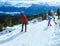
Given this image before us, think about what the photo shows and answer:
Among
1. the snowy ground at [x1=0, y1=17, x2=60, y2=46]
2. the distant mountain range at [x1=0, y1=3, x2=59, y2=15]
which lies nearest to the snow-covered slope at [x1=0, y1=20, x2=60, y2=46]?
the snowy ground at [x1=0, y1=17, x2=60, y2=46]

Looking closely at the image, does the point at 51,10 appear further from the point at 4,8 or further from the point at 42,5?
the point at 4,8

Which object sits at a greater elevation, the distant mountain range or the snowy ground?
the distant mountain range

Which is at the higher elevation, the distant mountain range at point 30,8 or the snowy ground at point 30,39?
the distant mountain range at point 30,8

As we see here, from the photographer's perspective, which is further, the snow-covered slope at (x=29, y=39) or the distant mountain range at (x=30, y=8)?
the distant mountain range at (x=30, y=8)

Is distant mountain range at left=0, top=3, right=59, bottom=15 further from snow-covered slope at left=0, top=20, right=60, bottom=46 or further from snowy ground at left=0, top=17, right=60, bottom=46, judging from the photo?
snow-covered slope at left=0, top=20, right=60, bottom=46

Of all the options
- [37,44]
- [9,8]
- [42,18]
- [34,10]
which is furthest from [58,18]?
[37,44]

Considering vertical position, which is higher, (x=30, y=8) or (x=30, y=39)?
(x=30, y=8)

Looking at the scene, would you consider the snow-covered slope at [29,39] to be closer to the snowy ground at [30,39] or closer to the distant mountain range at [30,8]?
the snowy ground at [30,39]

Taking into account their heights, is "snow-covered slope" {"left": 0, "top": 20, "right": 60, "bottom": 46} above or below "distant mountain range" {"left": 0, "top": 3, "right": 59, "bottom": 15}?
below

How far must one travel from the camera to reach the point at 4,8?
7820 mm

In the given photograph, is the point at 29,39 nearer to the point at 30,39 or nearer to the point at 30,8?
the point at 30,39

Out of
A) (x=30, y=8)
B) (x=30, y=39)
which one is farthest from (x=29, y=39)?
(x=30, y=8)

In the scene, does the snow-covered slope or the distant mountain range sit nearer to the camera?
the snow-covered slope

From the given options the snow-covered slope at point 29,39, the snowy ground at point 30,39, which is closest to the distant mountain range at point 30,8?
the snowy ground at point 30,39
